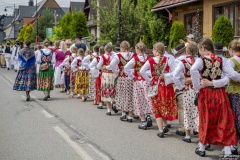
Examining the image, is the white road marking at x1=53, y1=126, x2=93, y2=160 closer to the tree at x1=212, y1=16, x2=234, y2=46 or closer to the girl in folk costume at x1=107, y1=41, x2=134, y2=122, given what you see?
the girl in folk costume at x1=107, y1=41, x2=134, y2=122

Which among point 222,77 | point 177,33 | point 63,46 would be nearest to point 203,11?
point 177,33

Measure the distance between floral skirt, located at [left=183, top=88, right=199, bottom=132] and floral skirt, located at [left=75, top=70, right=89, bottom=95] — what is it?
7088mm

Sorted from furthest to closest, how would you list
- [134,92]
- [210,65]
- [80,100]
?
[80,100], [134,92], [210,65]

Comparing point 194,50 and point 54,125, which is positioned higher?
point 194,50

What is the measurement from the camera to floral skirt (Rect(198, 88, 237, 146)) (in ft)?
22.2

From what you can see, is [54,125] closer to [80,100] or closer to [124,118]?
[124,118]

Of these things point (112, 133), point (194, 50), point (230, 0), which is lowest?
point (112, 133)

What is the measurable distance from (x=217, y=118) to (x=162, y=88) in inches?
81.0

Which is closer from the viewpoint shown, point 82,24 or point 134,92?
point 134,92

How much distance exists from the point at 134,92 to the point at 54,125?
1.90 metres

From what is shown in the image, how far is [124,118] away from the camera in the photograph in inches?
424

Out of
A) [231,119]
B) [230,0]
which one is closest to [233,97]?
[231,119]

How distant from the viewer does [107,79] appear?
11.9 m

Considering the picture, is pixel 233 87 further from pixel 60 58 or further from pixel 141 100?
pixel 60 58
